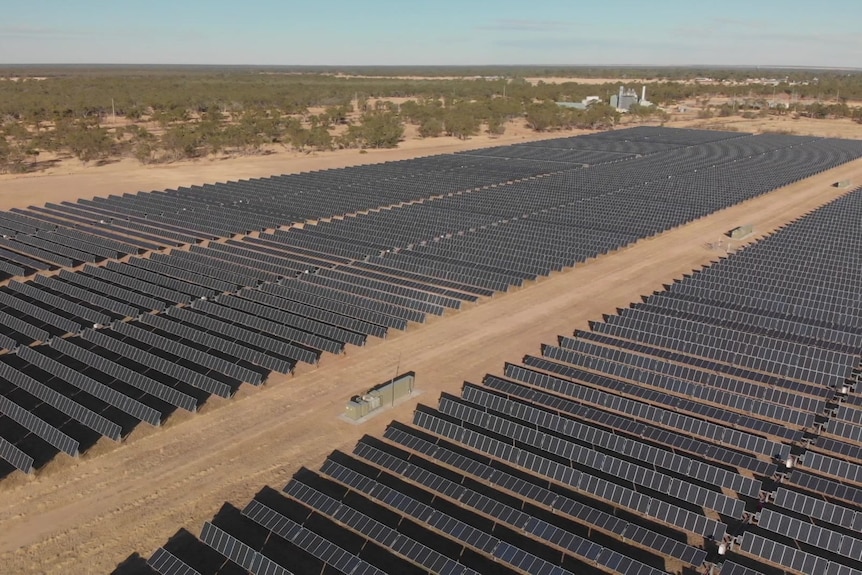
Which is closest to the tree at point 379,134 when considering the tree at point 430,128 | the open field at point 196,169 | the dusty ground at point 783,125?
the open field at point 196,169

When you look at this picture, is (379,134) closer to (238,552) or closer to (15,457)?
(15,457)

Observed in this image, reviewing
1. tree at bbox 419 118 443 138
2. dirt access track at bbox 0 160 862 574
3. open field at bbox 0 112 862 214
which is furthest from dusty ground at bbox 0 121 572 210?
dirt access track at bbox 0 160 862 574

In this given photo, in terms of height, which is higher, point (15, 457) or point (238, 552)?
point (15, 457)

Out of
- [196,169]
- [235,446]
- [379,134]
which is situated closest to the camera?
[235,446]

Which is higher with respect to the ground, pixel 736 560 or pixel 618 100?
pixel 618 100

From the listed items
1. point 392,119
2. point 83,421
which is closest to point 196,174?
point 392,119

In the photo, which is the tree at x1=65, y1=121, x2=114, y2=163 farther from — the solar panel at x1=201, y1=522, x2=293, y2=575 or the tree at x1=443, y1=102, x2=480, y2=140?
the solar panel at x1=201, y1=522, x2=293, y2=575

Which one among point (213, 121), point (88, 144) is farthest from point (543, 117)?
point (88, 144)

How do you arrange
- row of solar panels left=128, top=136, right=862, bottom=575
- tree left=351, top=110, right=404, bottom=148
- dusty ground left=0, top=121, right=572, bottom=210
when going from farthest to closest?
tree left=351, top=110, right=404, bottom=148 < dusty ground left=0, top=121, right=572, bottom=210 < row of solar panels left=128, top=136, right=862, bottom=575

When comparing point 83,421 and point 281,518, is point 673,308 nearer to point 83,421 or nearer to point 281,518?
point 281,518
